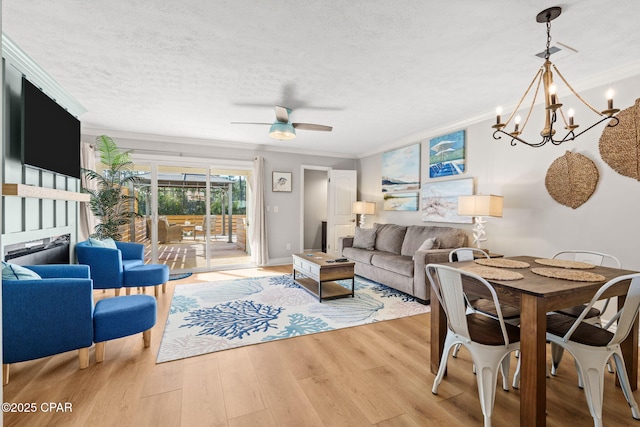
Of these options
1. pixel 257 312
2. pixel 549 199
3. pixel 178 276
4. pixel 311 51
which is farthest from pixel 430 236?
pixel 178 276

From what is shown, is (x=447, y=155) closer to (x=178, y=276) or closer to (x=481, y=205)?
(x=481, y=205)

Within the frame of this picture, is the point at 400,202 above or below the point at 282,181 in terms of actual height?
below

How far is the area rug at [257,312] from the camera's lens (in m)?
2.75

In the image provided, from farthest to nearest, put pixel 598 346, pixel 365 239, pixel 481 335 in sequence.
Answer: pixel 365 239 → pixel 481 335 → pixel 598 346

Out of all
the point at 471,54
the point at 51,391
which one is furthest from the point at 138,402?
the point at 471,54

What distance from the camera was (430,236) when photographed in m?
4.45

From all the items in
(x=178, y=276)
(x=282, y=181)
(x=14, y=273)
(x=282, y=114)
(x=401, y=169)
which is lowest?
(x=178, y=276)

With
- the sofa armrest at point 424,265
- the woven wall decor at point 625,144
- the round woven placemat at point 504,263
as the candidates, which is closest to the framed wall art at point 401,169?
the sofa armrest at point 424,265

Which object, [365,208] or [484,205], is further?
[365,208]

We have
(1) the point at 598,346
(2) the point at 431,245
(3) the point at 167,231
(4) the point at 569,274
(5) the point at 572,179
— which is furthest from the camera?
(3) the point at 167,231

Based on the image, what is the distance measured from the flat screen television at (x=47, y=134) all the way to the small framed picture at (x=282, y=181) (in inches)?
128

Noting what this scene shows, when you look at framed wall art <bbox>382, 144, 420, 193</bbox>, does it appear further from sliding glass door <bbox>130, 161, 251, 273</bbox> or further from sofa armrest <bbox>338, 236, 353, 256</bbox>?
sliding glass door <bbox>130, 161, 251, 273</bbox>

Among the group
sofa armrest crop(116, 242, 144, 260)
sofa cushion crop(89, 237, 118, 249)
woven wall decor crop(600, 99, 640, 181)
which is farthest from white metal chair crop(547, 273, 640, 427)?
sofa armrest crop(116, 242, 144, 260)

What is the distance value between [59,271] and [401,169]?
4.91m
